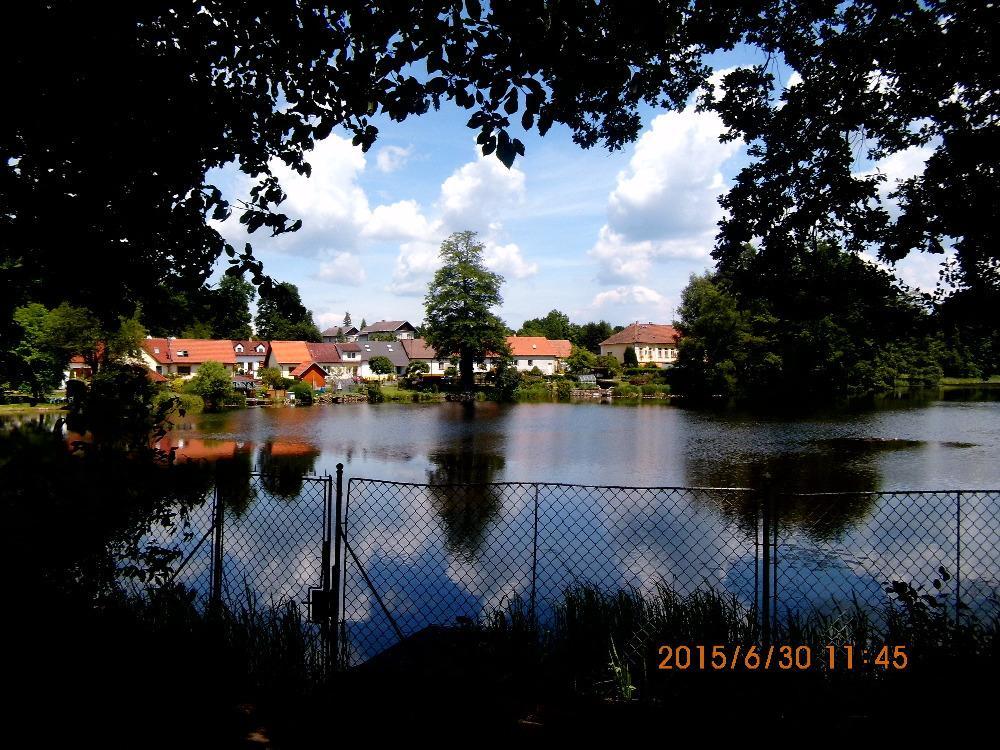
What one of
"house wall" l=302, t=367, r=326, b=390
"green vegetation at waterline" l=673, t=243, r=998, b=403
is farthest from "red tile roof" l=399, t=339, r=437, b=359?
"green vegetation at waterline" l=673, t=243, r=998, b=403

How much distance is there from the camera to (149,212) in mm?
4246

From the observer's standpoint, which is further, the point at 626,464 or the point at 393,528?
the point at 626,464

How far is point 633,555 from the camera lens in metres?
9.28

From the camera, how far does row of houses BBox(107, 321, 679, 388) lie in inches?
2363

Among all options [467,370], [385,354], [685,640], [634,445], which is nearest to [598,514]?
[685,640]

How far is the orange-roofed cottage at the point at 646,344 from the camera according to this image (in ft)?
296

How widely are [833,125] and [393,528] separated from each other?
359 inches

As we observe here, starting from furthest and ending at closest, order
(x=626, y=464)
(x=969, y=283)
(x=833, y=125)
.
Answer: (x=626, y=464) < (x=833, y=125) < (x=969, y=283)

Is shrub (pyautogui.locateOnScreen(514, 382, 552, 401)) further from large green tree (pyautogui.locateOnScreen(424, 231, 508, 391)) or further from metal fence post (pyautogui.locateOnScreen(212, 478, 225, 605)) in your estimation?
metal fence post (pyautogui.locateOnScreen(212, 478, 225, 605))

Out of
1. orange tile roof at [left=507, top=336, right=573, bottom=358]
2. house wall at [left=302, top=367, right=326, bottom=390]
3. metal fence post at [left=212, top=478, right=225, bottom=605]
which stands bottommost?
metal fence post at [left=212, top=478, right=225, bottom=605]

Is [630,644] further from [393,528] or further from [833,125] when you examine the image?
[393,528]

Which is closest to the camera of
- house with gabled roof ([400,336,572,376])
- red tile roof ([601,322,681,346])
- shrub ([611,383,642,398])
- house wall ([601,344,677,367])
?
shrub ([611,383,642,398])

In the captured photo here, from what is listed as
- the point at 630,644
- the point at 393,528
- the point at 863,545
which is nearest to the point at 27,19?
the point at 630,644

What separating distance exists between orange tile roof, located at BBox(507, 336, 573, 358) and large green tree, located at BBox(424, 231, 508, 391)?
3219 cm
